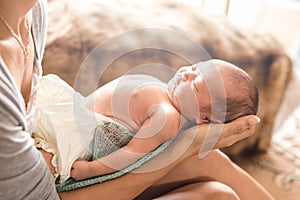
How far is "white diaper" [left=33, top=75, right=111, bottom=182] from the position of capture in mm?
1125

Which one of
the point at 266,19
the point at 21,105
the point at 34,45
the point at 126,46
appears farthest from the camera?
the point at 266,19

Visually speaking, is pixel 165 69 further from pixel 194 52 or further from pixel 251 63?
pixel 251 63

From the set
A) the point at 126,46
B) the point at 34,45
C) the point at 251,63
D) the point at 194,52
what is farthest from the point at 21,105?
the point at 251,63

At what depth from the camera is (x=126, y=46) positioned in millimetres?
1594

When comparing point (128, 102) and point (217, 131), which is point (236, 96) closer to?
point (217, 131)

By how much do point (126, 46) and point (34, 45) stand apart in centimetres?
47

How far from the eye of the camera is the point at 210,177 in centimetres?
135

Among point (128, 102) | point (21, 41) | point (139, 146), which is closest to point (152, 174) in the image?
point (139, 146)

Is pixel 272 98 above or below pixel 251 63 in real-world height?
below

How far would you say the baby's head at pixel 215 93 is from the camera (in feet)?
3.96

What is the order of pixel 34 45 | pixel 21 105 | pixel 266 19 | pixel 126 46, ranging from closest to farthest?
pixel 21 105 < pixel 34 45 < pixel 126 46 < pixel 266 19

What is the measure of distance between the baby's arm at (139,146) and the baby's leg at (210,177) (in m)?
0.15

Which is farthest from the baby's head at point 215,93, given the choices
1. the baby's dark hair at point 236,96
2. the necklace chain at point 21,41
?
the necklace chain at point 21,41

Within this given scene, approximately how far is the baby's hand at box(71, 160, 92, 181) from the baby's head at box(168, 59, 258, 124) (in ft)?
0.94
